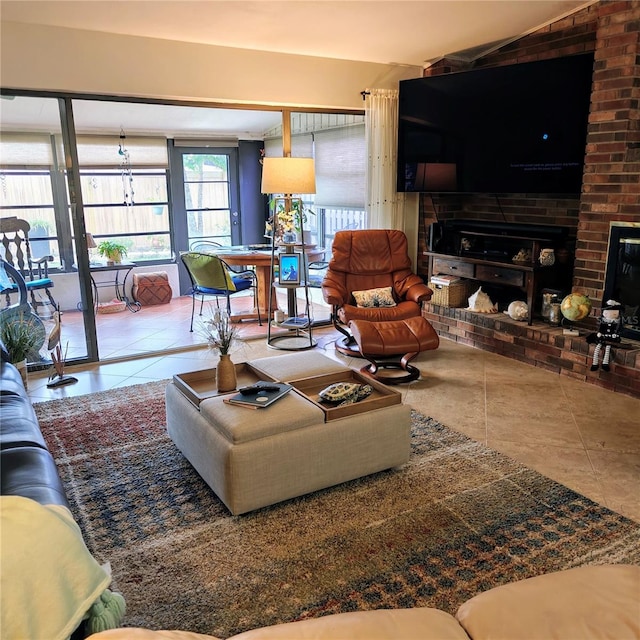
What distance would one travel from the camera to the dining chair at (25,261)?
A: 430cm

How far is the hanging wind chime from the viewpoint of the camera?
680 cm

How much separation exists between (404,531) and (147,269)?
222 inches

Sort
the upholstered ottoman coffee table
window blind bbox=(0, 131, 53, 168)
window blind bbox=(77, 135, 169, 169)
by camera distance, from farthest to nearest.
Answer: window blind bbox=(77, 135, 169, 169)
window blind bbox=(0, 131, 53, 168)
the upholstered ottoman coffee table

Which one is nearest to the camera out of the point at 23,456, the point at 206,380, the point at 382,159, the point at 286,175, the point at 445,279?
the point at 23,456

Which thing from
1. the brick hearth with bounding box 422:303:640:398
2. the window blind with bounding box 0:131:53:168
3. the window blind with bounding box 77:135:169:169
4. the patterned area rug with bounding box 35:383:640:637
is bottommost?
the patterned area rug with bounding box 35:383:640:637

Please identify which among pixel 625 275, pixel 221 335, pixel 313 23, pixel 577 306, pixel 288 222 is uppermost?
pixel 313 23

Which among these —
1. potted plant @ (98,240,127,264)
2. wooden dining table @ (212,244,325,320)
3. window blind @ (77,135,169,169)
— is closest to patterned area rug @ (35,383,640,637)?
wooden dining table @ (212,244,325,320)

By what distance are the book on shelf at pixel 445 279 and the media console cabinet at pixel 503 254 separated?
0.05 m

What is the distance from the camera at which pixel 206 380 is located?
124 inches

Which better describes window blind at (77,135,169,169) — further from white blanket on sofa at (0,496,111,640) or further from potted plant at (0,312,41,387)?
white blanket on sofa at (0,496,111,640)

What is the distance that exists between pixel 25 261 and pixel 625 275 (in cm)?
450

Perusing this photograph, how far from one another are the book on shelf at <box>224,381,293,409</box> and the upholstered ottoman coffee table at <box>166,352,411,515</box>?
3 cm

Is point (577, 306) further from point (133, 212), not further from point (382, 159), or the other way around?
point (133, 212)

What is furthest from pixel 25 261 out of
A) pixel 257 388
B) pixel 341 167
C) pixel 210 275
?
pixel 341 167
